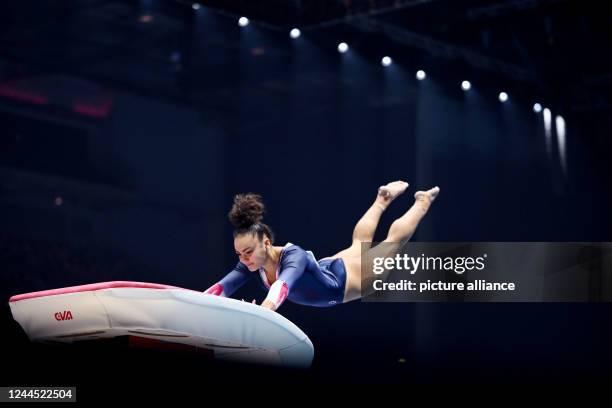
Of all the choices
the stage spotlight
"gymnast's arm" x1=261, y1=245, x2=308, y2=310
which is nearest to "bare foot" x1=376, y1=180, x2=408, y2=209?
"gymnast's arm" x1=261, y1=245, x2=308, y2=310

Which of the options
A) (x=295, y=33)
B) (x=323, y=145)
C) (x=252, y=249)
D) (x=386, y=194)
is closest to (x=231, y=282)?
(x=252, y=249)

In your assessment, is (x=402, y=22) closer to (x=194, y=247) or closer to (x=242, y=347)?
(x=194, y=247)

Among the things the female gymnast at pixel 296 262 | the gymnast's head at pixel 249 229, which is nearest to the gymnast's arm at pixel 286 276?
the female gymnast at pixel 296 262

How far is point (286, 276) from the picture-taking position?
131 inches

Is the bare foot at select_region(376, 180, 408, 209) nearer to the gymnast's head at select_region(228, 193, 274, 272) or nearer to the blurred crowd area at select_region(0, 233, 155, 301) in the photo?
the gymnast's head at select_region(228, 193, 274, 272)

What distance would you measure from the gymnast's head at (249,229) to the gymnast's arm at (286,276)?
12 centimetres

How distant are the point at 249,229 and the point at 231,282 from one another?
15.3 inches

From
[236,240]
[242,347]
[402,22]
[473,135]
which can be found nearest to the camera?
[242,347]

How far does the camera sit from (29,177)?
6113 mm

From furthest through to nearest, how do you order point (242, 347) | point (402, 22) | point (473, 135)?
1. point (473, 135)
2. point (402, 22)
3. point (242, 347)

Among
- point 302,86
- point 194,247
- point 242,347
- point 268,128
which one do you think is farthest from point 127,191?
point 242,347

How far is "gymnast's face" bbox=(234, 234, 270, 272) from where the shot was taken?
3.42 metres

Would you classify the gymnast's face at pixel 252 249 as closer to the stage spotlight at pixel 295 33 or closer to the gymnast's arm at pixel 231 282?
the gymnast's arm at pixel 231 282

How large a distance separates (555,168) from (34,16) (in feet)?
17.7
